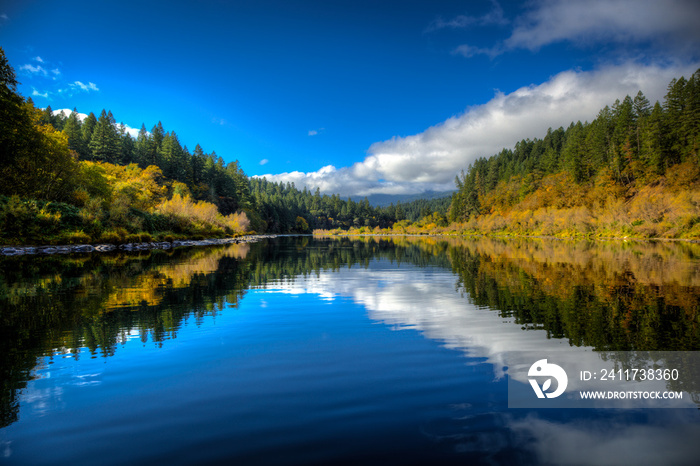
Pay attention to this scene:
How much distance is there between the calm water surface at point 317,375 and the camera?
342 cm

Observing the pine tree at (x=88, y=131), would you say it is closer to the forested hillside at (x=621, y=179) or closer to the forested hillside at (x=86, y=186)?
the forested hillside at (x=86, y=186)

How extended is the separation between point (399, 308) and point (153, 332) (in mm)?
6253

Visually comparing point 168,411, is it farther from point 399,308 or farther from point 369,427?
point 399,308

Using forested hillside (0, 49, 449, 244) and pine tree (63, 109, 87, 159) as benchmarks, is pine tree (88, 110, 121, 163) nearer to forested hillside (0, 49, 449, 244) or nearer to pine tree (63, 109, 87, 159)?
forested hillside (0, 49, 449, 244)

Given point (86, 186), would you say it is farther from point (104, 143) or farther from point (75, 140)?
point (104, 143)

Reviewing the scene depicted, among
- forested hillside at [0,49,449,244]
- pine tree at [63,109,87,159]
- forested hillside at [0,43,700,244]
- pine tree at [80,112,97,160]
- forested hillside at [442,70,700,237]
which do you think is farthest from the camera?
pine tree at [80,112,97,160]

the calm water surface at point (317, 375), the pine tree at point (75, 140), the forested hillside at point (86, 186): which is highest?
the pine tree at point (75, 140)

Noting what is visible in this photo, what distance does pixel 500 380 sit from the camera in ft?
16.4

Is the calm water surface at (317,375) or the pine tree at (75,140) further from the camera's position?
the pine tree at (75,140)

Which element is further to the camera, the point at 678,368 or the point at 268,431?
the point at 678,368

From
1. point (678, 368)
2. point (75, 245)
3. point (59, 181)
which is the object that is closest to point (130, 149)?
point (59, 181)

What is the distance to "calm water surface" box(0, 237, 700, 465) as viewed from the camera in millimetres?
3416

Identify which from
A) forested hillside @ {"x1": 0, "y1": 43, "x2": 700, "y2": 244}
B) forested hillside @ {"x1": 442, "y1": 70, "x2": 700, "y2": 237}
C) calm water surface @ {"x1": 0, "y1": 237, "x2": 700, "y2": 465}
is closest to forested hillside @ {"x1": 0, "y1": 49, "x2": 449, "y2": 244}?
forested hillside @ {"x1": 0, "y1": 43, "x2": 700, "y2": 244}

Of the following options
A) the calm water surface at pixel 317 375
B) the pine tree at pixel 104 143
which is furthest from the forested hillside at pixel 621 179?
the pine tree at pixel 104 143
